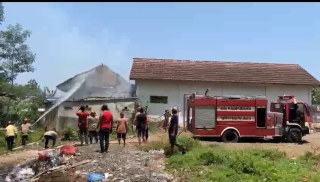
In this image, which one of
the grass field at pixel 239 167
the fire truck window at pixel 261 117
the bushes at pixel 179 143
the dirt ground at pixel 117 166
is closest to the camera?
the grass field at pixel 239 167

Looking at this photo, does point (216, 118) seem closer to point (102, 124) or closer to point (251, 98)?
point (251, 98)

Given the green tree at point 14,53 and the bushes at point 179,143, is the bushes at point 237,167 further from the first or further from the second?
the green tree at point 14,53

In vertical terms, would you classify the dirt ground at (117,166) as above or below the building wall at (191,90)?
below

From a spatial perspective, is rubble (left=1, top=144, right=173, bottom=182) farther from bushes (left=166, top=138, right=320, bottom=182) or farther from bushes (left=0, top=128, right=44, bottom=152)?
bushes (left=0, top=128, right=44, bottom=152)

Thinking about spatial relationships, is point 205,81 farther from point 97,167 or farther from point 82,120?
point 97,167

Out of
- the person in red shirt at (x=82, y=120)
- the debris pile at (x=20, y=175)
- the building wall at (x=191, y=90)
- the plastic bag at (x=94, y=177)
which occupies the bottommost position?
the debris pile at (x=20, y=175)

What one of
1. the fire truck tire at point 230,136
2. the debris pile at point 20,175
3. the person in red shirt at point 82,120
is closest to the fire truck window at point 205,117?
the fire truck tire at point 230,136

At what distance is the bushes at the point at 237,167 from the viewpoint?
7.86m

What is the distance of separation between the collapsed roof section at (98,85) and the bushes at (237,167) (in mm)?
13924

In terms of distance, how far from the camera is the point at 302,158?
1059 centimetres

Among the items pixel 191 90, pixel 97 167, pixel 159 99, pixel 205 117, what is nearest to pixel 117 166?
pixel 97 167

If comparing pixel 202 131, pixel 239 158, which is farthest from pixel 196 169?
pixel 202 131

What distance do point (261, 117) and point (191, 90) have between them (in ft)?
29.5

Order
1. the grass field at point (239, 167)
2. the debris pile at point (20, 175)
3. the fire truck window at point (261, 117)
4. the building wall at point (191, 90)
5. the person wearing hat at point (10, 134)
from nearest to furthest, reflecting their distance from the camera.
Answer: the grass field at point (239, 167), the debris pile at point (20, 175), the person wearing hat at point (10, 134), the fire truck window at point (261, 117), the building wall at point (191, 90)
